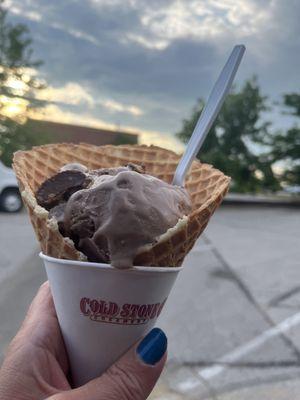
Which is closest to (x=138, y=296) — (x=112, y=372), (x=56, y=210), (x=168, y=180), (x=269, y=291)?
(x=112, y=372)

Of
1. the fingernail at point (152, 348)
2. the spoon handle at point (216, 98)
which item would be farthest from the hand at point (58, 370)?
the spoon handle at point (216, 98)

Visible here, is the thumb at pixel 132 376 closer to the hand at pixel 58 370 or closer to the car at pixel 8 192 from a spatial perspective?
the hand at pixel 58 370

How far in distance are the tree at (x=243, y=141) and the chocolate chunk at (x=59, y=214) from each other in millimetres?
16870

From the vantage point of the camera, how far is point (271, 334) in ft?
17.1

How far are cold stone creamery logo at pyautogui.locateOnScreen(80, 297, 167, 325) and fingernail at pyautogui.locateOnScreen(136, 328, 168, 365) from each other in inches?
2.7

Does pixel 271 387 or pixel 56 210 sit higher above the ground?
pixel 56 210

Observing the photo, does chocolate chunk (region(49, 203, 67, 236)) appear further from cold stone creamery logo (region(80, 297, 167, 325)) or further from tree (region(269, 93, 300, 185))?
tree (region(269, 93, 300, 185))

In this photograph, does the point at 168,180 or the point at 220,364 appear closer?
the point at 168,180

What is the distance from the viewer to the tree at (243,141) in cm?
1847

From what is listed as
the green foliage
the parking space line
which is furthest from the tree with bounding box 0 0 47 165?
the parking space line

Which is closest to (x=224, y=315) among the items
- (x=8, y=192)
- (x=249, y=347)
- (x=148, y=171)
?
(x=249, y=347)

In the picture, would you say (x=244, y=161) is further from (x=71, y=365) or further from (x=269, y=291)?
(x=71, y=365)

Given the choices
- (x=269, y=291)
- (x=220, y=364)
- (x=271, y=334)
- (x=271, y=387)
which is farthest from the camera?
(x=269, y=291)

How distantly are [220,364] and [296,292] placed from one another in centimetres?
264
